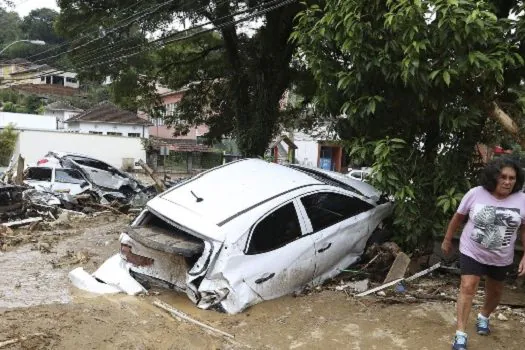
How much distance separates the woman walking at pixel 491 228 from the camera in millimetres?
4422

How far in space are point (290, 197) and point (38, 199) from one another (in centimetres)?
992

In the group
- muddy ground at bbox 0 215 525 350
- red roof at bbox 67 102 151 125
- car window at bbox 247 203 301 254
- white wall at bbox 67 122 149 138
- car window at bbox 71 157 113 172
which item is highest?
red roof at bbox 67 102 151 125

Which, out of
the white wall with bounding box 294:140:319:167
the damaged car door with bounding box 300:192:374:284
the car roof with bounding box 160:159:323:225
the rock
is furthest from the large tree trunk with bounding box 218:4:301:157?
the white wall with bounding box 294:140:319:167

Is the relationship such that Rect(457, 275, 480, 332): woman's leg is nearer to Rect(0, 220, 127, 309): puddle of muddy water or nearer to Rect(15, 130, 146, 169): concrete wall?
Rect(0, 220, 127, 309): puddle of muddy water

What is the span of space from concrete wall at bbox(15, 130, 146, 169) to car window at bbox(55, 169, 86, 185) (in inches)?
556

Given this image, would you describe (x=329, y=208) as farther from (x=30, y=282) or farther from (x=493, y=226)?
(x=30, y=282)

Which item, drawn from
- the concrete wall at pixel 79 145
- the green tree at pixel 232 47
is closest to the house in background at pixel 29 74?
the green tree at pixel 232 47

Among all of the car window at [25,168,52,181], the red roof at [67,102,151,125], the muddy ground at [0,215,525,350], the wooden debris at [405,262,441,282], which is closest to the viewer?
the muddy ground at [0,215,525,350]

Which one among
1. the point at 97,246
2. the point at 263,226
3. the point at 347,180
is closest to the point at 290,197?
the point at 263,226

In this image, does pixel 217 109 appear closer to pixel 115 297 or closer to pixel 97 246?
pixel 97 246

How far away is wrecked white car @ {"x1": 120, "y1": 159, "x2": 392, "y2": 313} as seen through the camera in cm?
558

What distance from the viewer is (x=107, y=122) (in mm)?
49969

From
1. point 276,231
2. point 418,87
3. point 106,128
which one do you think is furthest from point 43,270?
point 106,128

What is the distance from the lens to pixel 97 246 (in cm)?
941
